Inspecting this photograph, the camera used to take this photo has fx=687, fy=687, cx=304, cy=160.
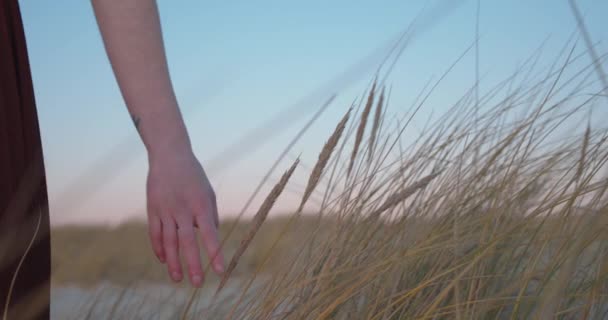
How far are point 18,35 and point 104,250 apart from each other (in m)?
0.39

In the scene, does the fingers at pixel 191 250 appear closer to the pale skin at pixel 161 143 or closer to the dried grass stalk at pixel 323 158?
the pale skin at pixel 161 143

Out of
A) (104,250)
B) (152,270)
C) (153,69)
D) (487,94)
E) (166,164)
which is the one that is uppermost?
(487,94)

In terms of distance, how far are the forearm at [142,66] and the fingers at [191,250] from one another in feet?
0.41

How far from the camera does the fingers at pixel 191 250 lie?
0.93m

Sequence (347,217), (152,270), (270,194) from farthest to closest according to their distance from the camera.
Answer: (152,270) → (347,217) → (270,194)

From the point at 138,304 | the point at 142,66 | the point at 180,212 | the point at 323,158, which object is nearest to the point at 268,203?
the point at 323,158

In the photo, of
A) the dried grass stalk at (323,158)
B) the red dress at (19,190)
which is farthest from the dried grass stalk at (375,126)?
the red dress at (19,190)

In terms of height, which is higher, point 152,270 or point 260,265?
point 260,265

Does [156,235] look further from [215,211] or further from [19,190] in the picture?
[19,190]

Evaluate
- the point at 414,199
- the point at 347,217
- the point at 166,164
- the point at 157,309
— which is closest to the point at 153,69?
the point at 166,164

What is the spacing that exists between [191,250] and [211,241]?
3cm

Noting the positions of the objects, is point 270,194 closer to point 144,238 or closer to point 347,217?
point 144,238

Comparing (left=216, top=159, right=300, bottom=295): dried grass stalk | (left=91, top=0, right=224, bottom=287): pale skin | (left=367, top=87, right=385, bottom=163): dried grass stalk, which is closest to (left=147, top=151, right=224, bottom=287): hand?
(left=91, top=0, right=224, bottom=287): pale skin

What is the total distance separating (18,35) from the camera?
1062 mm
